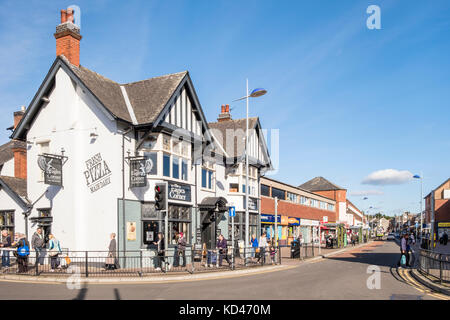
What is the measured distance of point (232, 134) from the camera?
97.3 ft

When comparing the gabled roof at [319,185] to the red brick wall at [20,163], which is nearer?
the red brick wall at [20,163]

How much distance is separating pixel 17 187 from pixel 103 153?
599 cm

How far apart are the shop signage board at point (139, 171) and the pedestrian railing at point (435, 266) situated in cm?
1185

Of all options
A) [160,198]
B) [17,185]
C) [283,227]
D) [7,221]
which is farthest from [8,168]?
[283,227]

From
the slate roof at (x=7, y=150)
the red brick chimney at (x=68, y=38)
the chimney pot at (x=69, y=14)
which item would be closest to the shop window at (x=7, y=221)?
the slate roof at (x=7, y=150)

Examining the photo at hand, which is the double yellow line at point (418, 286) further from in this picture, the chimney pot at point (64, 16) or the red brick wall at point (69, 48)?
the chimney pot at point (64, 16)

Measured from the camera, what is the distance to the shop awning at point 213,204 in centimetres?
2328

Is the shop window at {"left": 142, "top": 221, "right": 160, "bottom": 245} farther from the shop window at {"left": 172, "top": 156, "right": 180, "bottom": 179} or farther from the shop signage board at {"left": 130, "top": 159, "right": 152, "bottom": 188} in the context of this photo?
the shop window at {"left": 172, "top": 156, "right": 180, "bottom": 179}

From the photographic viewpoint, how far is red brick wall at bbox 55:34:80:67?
20.2 m

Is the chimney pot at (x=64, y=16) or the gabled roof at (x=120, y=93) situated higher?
the chimney pot at (x=64, y=16)

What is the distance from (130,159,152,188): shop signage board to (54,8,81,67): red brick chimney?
6180mm

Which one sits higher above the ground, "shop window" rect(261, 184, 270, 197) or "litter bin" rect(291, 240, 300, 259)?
"shop window" rect(261, 184, 270, 197)

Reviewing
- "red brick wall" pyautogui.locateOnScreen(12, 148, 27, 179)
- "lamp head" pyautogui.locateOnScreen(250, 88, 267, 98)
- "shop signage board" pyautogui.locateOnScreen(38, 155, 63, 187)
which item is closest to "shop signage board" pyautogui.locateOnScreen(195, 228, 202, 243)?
"shop signage board" pyautogui.locateOnScreen(38, 155, 63, 187)
